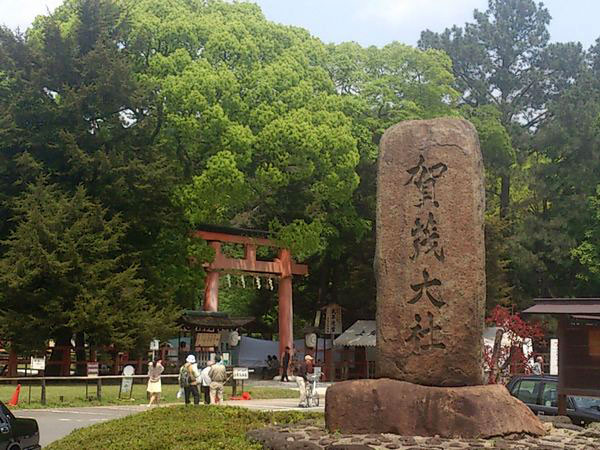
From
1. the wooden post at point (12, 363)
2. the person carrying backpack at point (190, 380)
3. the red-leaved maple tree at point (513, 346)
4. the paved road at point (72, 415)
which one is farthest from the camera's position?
the wooden post at point (12, 363)

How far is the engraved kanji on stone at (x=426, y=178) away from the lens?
431 inches

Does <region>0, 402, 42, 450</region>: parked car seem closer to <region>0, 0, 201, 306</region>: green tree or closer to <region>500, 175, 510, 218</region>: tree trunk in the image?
<region>0, 0, 201, 306</region>: green tree

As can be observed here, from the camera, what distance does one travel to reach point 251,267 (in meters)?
34.0

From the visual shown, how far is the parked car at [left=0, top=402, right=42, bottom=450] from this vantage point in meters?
9.93

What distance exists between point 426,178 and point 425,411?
3.01 metres

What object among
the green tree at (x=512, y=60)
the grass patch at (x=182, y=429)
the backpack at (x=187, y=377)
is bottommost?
the grass patch at (x=182, y=429)

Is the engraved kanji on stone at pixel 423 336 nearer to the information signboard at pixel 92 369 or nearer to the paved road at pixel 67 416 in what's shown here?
the paved road at pixel 67 416

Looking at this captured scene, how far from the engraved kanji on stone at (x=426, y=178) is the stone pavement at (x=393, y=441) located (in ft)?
9.97

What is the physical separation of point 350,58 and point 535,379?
24978mm

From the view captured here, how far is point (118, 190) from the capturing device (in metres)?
29.3

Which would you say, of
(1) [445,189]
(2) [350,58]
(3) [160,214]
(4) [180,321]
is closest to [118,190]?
(3) [160,214]

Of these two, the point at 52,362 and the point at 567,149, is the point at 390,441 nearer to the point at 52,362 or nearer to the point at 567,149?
the point at 52,362

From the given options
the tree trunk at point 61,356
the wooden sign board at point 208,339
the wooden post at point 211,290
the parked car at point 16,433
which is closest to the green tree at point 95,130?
the wooden post at point 211,290

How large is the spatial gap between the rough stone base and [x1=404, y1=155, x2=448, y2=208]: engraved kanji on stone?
241 centimetres
